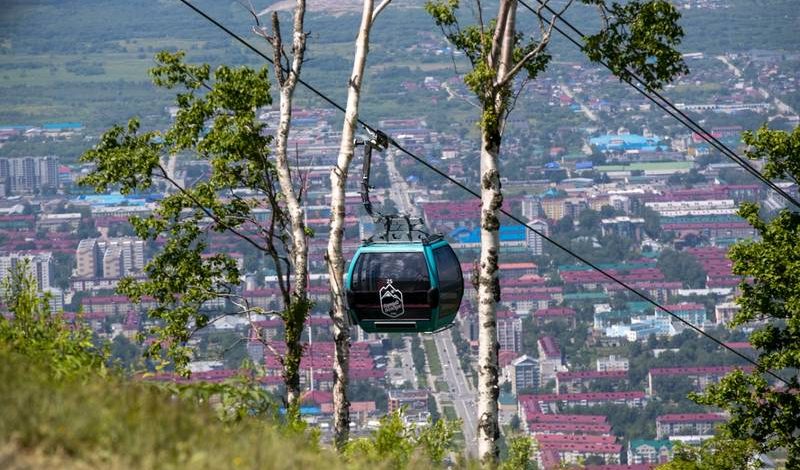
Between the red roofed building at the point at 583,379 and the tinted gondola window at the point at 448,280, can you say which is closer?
the tinted gondola window at the point at 448,280

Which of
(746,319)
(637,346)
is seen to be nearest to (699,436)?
(637,346)

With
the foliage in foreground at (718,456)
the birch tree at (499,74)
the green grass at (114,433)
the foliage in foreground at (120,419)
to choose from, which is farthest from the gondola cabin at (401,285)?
the green grass at (114,433)

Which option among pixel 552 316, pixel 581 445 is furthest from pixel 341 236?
pixel 552 316

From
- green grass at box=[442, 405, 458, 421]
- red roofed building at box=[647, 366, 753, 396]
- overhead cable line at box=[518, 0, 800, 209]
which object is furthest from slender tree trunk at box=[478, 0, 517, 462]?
red roofed building at box=[647, 366, 753, 396]

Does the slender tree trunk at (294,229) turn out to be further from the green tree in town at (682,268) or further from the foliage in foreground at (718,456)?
the green tree in town at (682,268)

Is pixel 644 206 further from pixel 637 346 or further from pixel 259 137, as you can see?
pixel 259 137

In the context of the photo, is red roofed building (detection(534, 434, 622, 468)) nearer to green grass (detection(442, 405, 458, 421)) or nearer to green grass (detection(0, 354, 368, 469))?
green grass (detection(442, 405, 458, 421))

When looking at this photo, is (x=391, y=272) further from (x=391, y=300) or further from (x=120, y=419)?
(x=120, y=419)
